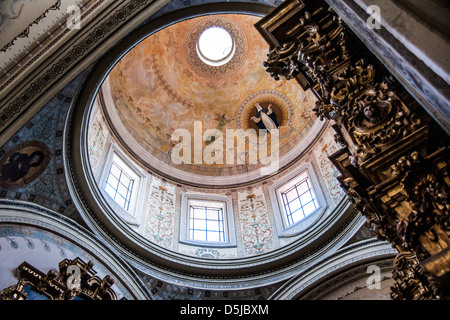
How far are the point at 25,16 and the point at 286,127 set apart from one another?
1010 centimetres

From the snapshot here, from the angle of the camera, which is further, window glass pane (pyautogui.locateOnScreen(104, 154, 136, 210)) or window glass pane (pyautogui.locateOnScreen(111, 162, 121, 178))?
window glass pane (pyautogui.locateOnScreen(111, 162, 121, 178))

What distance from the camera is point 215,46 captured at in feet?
54.6

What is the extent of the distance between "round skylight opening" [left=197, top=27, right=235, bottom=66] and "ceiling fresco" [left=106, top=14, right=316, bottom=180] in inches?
8.2

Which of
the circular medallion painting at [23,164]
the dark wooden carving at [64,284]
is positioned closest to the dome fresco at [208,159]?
the circular medallion painting at [23,164]

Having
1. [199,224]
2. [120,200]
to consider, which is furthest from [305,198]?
[120,200]

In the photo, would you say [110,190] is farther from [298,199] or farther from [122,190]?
[298,199]

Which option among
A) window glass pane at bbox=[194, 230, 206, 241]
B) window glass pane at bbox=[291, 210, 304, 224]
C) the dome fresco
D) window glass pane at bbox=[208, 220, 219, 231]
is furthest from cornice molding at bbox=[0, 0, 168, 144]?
window glass pane at bbox=[291, 210, 304, 224]

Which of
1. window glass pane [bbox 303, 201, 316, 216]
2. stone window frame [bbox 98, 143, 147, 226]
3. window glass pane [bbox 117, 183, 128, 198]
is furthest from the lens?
window glass pane [bbox 303, 201, 316, 216]

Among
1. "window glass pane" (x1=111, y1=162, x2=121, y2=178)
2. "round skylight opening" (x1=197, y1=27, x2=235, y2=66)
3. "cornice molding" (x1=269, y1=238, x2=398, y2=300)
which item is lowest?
"cornice molding" (x1=269, y1=238, x2=398, y2=300)

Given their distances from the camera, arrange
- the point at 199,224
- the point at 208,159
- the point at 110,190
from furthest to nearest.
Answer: the point at 208,159
the point at 199,224
the point at 110,190

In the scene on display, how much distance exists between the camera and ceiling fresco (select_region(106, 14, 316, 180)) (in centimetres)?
1416

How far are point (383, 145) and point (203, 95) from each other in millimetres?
12830

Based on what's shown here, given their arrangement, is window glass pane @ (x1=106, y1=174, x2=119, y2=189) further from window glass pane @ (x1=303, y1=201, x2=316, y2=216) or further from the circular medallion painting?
window glass pane @ (x1=303, y1=201, x2=316, y2=216)

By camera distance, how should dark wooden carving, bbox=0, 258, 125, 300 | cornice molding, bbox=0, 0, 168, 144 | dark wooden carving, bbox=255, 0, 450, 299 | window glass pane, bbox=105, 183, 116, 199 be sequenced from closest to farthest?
dark wooden carving, bbox=255, 0, 450, 299, dark wooden carving, bbox=0, 258, 125, 300, cornice molding, bbox=0, 0, 168, 144, window glass pane, bbox=105, 183, 116, 199
